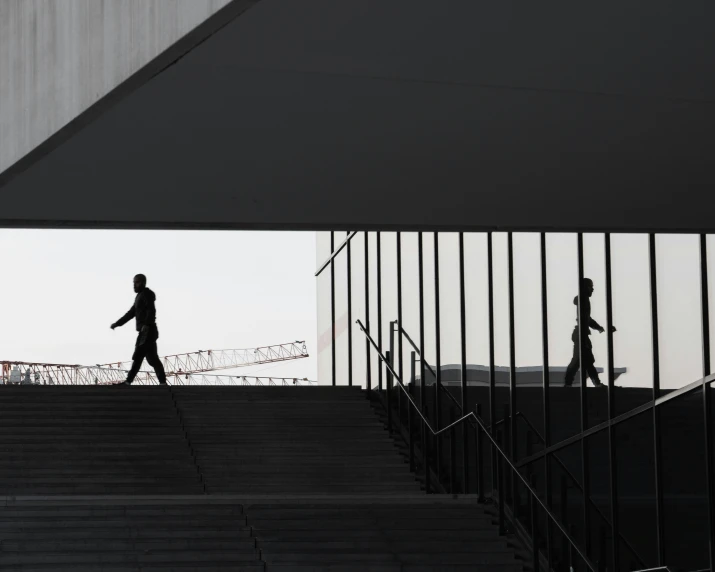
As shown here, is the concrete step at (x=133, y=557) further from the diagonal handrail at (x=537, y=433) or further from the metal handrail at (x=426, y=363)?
the metal handrail at (x=426, y=363)

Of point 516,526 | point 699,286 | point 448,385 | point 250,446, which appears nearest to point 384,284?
point 448,385

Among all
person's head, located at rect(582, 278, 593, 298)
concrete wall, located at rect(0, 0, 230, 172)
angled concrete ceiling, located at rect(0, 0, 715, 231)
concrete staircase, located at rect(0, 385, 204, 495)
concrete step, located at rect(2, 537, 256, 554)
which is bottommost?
concrete step, located at rect(2, 537, 256, 554)

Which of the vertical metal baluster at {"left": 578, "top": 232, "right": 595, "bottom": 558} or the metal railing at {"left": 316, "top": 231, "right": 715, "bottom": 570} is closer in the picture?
the metal railing at {"left": 316, "top": 231, "right": 715, "bottom": 570}

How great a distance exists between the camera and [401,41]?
5090mm

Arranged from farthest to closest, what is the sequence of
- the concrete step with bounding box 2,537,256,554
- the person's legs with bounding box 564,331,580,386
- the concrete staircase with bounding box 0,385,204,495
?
the person's legs with bounding box 564,331,580,386
the concrete staircase with bounding box 0,385,204,495
the concrete step with bounding box 2,537,256,554

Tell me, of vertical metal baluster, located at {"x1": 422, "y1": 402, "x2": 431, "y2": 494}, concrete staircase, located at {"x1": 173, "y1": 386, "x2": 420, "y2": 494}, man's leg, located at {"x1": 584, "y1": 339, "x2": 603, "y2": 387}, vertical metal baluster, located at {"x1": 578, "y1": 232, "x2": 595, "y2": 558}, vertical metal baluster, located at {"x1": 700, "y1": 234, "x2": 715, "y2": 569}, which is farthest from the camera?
vertical metal baluster, located at {"x1": 422, "y1": 402, "x2": 431, "y2": 494}

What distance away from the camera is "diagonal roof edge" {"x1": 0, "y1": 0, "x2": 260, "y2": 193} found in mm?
4777

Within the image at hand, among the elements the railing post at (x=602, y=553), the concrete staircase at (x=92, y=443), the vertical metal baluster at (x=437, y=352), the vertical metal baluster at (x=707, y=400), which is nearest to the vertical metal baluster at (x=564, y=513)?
the railing post at (x=602, y=553)

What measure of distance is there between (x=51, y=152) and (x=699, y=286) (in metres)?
6.60

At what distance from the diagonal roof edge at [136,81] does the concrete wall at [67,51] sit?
0.09ft

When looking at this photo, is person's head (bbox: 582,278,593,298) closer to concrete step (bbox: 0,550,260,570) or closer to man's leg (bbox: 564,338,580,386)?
man's leg (bbox: 564,338,580,386)

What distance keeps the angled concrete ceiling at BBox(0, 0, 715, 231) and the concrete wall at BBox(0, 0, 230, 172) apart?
13cm

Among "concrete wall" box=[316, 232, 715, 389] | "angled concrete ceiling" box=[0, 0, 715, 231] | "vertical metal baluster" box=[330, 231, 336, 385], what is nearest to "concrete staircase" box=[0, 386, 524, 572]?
"concrete wall" box=[316, 232, 715, 389]

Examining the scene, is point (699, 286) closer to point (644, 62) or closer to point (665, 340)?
point (665, 340)
